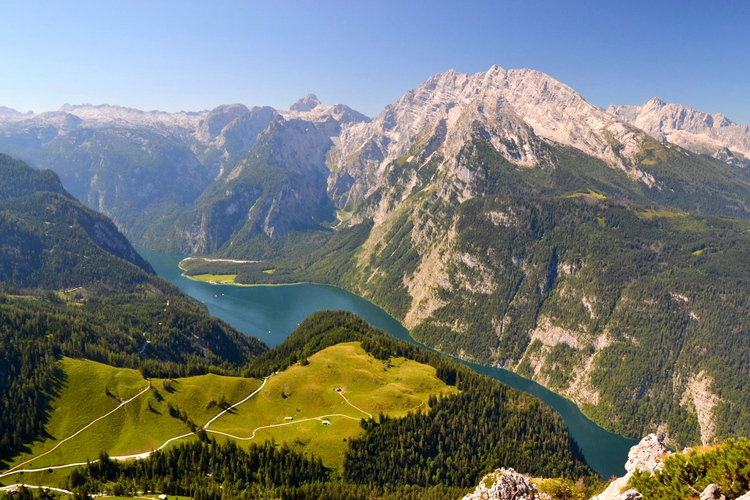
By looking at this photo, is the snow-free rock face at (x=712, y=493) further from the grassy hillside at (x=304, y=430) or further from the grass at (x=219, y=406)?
the grass at (x=219, y=406)

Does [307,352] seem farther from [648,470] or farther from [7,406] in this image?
[648,470]

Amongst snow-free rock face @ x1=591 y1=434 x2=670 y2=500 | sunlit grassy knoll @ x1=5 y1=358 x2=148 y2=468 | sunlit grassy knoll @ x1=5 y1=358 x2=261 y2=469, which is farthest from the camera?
sunlit grassy knoll @ x1=5 y1=358 x2=261 y2=469

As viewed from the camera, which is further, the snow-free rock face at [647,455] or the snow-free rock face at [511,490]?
the snow-free rock face at [511,490]

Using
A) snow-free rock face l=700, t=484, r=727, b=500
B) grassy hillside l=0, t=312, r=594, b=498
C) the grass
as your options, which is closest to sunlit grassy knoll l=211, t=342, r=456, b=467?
the grass

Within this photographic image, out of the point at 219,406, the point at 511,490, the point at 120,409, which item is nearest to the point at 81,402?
the point at 120,409

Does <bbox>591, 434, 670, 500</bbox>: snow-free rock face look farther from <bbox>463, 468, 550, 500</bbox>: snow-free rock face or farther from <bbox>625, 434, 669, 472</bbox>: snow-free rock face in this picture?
<bbox>463, 468, 550, 500</bbox>: snow-free rock face

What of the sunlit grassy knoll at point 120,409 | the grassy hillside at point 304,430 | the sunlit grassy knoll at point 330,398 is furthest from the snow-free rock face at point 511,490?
the sunlit grassy knoll at point 120,409
